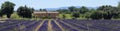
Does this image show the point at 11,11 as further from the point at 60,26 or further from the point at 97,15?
the point at 60,26

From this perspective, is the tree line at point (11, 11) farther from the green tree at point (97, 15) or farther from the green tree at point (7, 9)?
the green tree at point (97, 15)

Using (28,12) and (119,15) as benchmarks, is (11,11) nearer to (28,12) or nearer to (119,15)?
(28,12)

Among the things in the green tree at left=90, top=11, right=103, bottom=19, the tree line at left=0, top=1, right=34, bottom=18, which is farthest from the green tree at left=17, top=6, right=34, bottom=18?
the green tree at left=90, top=11, right=103, bottom=19

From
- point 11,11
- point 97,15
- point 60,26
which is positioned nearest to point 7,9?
point 11,11

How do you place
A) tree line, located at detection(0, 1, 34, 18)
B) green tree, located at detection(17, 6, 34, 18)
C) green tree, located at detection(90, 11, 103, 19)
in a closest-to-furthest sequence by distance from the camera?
green tree, located at detection(90, 11, 103, 19)
tree line, located at detection(0, 1, 34, 18)
green tree, located at detection(17, 6, 34, 18)

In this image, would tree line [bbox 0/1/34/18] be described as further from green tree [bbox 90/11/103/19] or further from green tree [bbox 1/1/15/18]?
green tree [bbox 90/11/103/19]

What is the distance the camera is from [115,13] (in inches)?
5064

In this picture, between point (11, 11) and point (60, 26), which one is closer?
point (60, 26)

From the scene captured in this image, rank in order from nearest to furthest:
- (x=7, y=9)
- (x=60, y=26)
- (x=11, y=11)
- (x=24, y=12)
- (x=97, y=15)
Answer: (x=60, y=26)
(x=97, y=15)
(x=11, y=11)
(x=7, y=9)
(x=24, y=12)

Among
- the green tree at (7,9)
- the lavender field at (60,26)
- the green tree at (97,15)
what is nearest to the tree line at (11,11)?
the green tree at (7,9)

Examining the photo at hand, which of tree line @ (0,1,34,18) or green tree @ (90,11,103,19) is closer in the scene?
green tree @ (90,11,103,19)

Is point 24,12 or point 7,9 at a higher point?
point 7,9

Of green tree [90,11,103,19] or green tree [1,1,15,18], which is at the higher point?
green tree [1,1,15,18]

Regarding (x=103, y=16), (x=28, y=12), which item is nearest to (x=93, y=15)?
(x=103, y=16)
